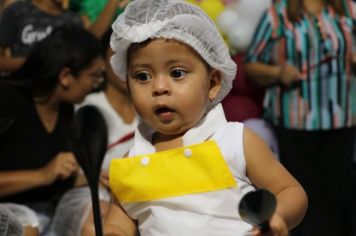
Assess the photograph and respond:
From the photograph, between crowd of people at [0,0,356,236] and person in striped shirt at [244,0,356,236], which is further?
person in striped shirt at [244,0,356,236]

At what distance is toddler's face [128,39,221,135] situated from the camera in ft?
3.45

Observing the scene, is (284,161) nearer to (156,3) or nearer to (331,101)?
(331,101)

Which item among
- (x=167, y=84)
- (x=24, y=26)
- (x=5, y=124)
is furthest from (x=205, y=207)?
(x=24, y=26)

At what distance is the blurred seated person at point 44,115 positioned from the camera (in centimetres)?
179

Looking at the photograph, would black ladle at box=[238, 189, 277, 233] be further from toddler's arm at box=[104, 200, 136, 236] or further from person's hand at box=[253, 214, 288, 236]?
toddler's arm at box=[104, 200, 136, 236]

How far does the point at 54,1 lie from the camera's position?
214cm

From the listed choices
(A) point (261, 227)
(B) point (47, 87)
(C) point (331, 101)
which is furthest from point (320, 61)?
(A) point (261, 227)

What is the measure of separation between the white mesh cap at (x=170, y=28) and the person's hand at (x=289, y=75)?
0.87 metres

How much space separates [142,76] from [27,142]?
832 mm

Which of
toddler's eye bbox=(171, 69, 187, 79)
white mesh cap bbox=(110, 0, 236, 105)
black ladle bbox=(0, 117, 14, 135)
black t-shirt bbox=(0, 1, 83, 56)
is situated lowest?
black ladle bbox=(0, 117, 14, 135)

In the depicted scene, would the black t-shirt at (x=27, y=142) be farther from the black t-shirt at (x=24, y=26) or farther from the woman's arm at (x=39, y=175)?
the black t-shirt at (x=24, y=26)

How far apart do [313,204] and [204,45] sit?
0.91 m

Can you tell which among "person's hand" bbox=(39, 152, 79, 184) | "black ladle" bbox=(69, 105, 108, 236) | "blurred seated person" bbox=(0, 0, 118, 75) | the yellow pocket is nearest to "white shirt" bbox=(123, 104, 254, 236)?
the yellow pocket

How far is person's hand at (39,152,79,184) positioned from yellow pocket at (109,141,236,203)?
2.31 feet
